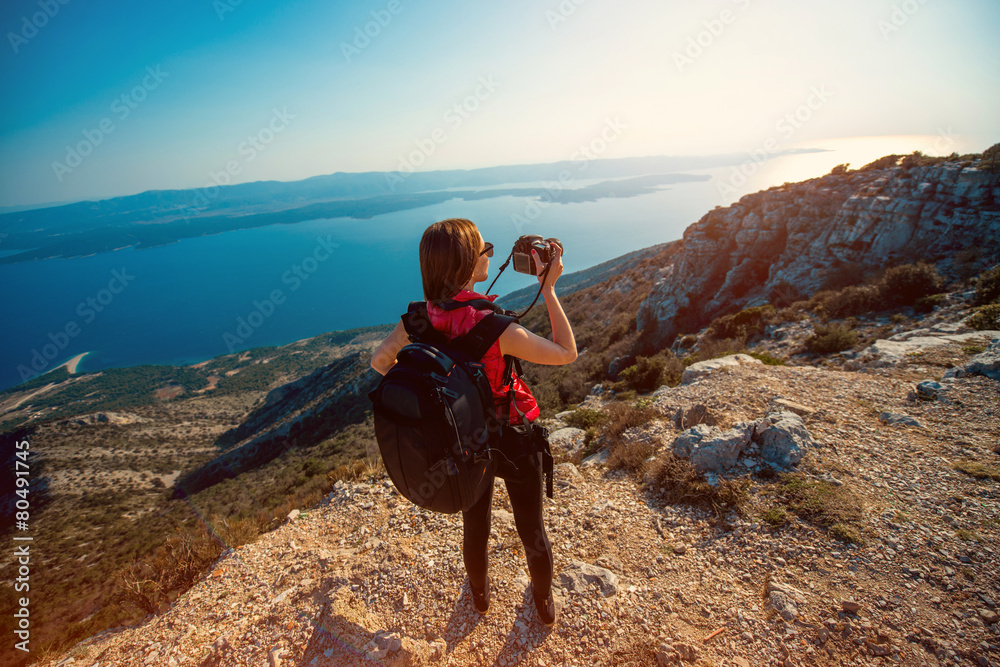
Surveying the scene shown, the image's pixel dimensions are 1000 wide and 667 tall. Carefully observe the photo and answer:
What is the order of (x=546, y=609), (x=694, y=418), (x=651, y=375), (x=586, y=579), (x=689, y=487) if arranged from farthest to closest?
(x=651, y=375), (x=694, y=418), (x=689, y=487), (x=586, y=579), (x=546, y=609)

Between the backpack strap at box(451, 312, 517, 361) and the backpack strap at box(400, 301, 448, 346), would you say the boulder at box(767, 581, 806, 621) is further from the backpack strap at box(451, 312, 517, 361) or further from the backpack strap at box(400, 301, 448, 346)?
the backpack strap at box(400, 301, 448, 346)

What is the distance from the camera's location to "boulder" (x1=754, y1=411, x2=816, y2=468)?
382 cm

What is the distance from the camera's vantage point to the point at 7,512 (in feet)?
79.4

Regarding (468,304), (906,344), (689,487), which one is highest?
(468,304)

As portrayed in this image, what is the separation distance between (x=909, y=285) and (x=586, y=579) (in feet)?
39.8

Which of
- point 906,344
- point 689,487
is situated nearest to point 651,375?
point 906,344

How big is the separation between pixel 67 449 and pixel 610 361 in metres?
42.0

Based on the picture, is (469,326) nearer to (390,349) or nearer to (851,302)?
(390,349)

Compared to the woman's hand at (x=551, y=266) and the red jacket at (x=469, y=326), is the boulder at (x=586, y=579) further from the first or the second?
the woman's hand at (x=551, y=266)

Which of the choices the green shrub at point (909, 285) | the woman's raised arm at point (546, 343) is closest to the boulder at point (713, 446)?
the woman's raised arm at point (546, 343)

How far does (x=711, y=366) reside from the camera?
7.16 metres

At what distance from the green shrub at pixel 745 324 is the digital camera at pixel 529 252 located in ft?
36.1

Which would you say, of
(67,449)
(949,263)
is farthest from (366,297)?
(949,263)

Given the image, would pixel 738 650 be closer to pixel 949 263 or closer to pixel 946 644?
pixel 946 644
